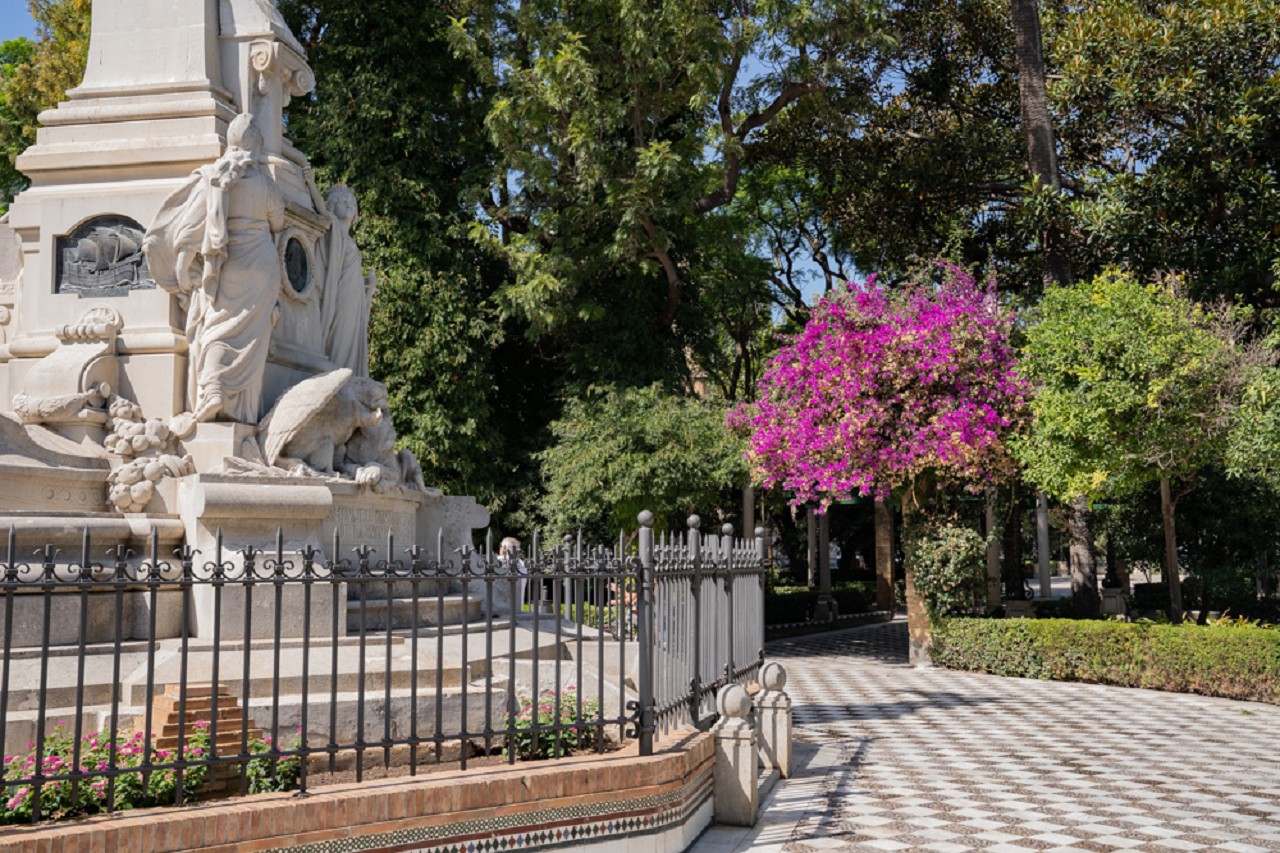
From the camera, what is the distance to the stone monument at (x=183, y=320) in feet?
27.9

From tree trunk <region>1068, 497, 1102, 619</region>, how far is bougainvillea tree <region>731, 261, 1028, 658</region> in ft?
11.5

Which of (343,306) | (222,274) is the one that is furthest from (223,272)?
(343,306)

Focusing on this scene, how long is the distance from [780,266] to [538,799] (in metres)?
25.4

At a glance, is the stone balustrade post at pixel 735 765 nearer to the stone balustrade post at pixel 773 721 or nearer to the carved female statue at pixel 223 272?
the stone balustrade post at pixel 773 721

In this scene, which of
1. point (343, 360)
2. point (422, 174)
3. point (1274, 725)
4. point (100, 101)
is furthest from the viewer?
point (422, 174)

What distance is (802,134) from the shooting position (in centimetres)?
2577

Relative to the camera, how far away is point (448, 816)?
227 inches

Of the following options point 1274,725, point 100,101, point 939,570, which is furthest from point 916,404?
point 100,101

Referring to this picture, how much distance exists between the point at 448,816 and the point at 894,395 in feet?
47.2

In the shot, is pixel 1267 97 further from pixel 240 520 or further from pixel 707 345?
pixel 240 520

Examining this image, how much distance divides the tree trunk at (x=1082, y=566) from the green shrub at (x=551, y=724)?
16.5 m

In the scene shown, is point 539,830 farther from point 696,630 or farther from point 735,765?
point 696,630

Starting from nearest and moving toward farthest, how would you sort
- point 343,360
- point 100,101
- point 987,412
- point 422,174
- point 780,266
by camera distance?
point 100,101
point 343,360
point 987,412
point 422,174
point 780,266

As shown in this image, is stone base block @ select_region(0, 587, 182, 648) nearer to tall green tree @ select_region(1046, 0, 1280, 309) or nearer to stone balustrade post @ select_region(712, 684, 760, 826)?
stone balustrade post @ select_region(712, 684, 760, 826)
